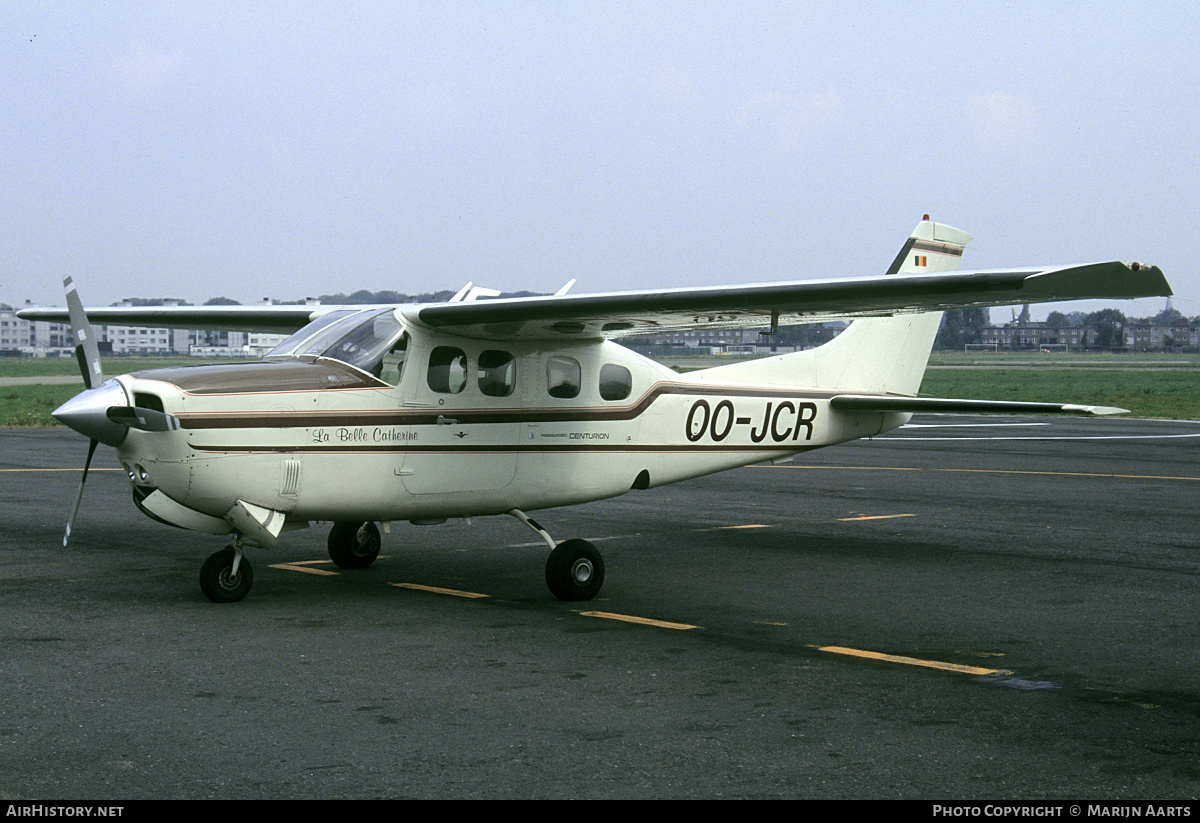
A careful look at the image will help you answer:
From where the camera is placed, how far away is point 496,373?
9.36 metres

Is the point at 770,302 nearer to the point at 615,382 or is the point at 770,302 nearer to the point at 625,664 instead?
the point at 615,382

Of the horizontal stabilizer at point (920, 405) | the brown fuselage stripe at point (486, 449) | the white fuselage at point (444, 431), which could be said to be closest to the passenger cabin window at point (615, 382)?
the white fuselage at point (444, 431)

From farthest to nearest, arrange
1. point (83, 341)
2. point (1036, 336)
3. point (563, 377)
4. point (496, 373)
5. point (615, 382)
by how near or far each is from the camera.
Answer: point (1036, 336), point (615, 382), point (563, 377), point (496, 373), point (83, 341)

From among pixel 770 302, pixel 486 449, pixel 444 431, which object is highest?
pixel 770 302

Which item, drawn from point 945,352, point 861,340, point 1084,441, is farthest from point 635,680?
point 945,352

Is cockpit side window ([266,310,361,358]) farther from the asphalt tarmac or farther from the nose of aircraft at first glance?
the asphalt tarmac

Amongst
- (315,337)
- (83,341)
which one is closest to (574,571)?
(315,337)

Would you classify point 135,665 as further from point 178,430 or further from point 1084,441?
point 1084,441

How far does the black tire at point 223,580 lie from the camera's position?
8.38 meters

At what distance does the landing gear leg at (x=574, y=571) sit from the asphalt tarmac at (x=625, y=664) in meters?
0.25

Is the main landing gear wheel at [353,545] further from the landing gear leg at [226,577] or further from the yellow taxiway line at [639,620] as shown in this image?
the yellow taxiway line at [639,620]

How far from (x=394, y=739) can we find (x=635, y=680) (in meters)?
1.56

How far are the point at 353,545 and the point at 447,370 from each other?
192cm

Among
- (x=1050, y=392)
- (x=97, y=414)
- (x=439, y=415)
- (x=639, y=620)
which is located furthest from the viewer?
(x=1050, y=392)
